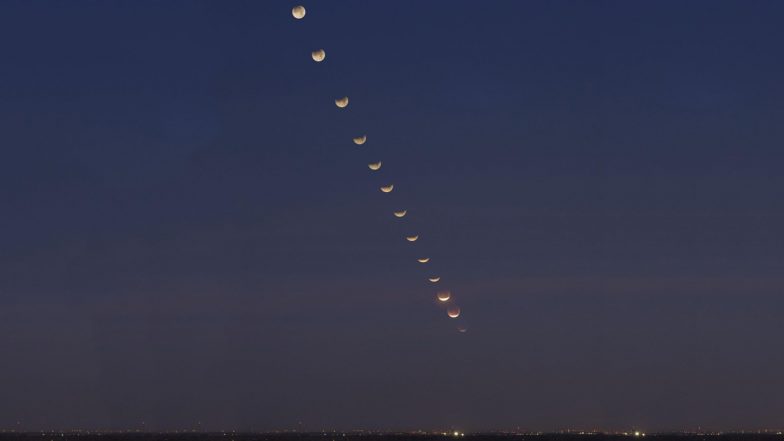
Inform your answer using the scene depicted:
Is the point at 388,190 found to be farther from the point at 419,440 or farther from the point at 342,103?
the point at 419,440


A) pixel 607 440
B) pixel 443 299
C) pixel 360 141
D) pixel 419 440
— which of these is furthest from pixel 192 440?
pixel 360 141

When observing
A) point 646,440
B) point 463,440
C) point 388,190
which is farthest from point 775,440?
point 388,190

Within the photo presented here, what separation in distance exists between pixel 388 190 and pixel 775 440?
120910mm

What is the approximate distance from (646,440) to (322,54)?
444ft

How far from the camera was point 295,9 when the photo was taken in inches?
2714

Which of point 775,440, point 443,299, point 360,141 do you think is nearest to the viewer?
point 360,141

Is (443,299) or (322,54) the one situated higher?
(322,54)

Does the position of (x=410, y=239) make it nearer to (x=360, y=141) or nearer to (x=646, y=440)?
(x=360, y=141)

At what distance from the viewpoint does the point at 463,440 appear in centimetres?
19625

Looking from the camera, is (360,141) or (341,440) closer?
(360,141)

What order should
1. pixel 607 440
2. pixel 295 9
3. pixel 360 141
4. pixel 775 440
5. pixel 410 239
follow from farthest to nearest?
1. pixel 607 440
2. pixel 775 440
3. pixel 410 239
4. pixel 360 141
5. pixel 295 9

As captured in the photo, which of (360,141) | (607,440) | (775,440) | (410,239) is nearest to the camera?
(360,141)

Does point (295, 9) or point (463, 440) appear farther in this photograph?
point (463, 440)

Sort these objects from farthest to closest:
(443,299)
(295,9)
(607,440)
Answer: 1. (607,440)
2. (443,299)
3. (295,9)
